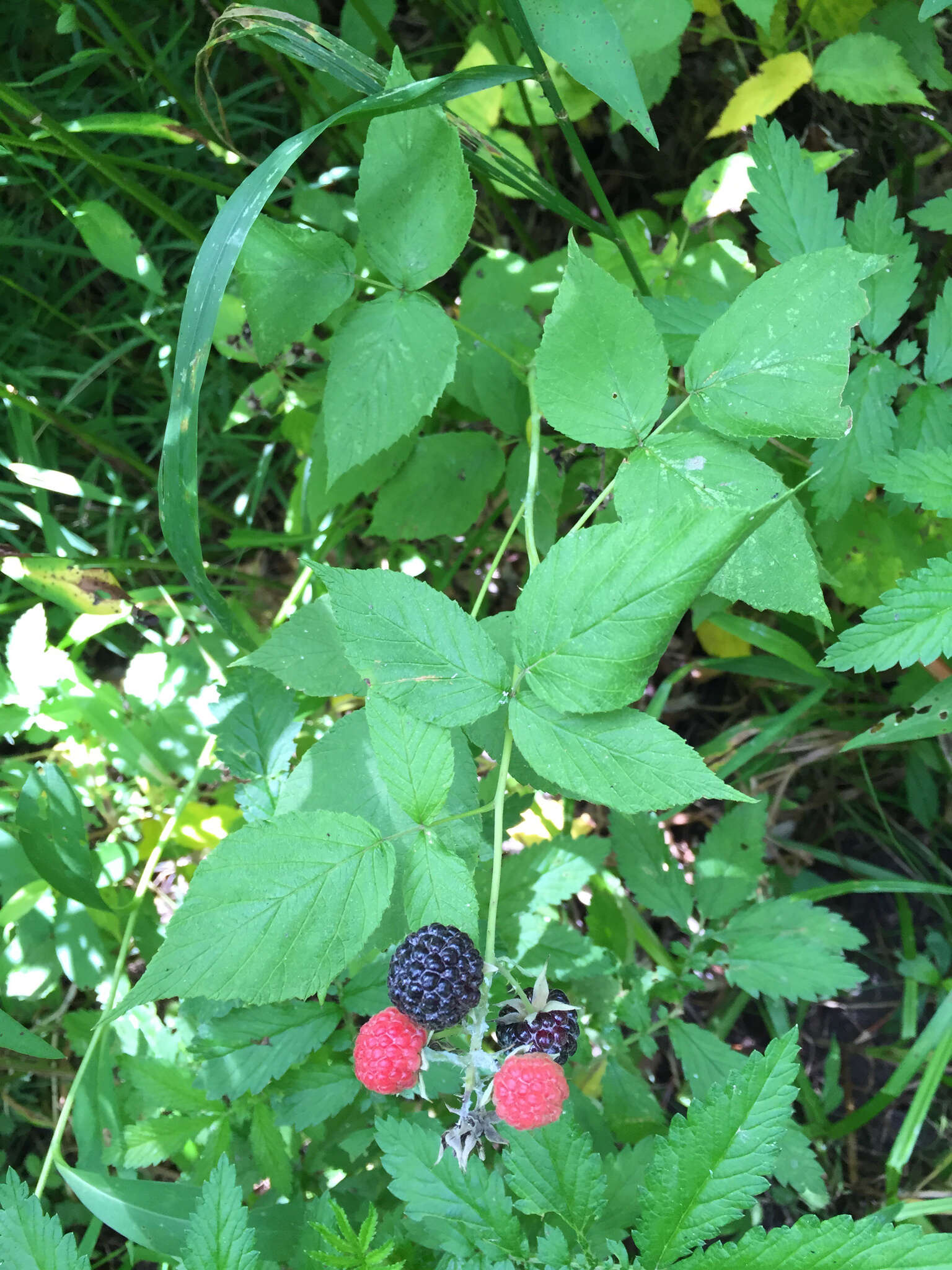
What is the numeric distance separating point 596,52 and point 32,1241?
1620 mm

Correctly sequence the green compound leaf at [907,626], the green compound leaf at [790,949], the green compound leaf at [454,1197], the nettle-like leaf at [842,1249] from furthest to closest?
the green compound leaf at [790,949], the green compound leaf at [907,626], the green compound leaf at [454,1197], the nettle-like leaf at [842,1249]

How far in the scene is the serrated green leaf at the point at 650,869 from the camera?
158 cm

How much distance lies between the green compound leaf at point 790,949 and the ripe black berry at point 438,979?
80cm

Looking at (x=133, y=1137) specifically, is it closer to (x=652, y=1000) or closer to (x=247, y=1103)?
(x=247, y=1103)

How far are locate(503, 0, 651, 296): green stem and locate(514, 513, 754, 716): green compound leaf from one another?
0.68 metres

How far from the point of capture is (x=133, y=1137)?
1.40 meters

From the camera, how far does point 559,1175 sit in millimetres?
1008

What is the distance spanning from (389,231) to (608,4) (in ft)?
2.10

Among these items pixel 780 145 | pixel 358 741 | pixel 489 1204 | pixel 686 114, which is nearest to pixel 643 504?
pixel 358 741

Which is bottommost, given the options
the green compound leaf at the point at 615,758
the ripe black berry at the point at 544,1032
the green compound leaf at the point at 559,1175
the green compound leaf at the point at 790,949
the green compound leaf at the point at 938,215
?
the green compound leaf at the point at 790,949

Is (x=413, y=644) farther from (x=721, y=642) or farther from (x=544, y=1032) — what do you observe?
(x=721, y=642)

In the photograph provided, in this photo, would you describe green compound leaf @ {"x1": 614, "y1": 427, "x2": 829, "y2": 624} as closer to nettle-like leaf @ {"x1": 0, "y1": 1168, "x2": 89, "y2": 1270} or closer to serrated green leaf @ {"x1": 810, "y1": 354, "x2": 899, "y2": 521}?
serrated green leaf @ {"x1": 810, "y1": 354, "x2": 899, "y2": 521}

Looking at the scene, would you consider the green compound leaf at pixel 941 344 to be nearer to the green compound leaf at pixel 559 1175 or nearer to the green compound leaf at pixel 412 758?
the green compound leaf at pixel 412 758

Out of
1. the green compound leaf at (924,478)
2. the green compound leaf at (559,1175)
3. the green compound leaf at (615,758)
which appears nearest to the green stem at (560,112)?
the green compound leaf at (924,478)
